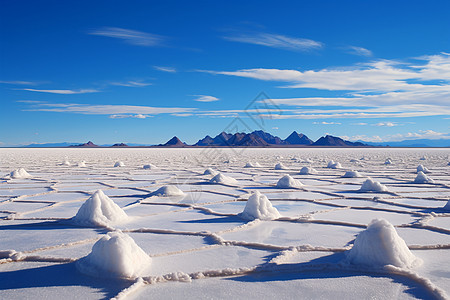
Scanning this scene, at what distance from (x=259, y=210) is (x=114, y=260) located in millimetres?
1448

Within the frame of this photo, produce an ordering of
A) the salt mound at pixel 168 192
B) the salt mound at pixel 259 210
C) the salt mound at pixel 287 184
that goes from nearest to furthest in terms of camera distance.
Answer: the salt mound at pixel 259 210, the salt mound at pixel 168 192, the salt mound at pixel 287 184

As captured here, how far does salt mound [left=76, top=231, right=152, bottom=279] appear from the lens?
66.5 inches

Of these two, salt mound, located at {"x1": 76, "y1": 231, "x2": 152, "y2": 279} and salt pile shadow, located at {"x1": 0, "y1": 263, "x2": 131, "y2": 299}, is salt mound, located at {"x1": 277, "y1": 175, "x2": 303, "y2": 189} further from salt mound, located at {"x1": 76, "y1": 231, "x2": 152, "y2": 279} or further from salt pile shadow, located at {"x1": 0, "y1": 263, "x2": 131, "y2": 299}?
salt pile shadow, located at {"x1": 0, "y1": 263, "x2": 131, "y2": 299}

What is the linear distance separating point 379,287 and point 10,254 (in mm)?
1793

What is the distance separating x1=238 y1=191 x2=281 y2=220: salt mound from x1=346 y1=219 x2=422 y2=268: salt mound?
1.10m

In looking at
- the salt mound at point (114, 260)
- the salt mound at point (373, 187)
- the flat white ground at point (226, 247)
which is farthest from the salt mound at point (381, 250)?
the salt mound at point (373, 187)

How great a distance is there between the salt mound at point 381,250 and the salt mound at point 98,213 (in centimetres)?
169

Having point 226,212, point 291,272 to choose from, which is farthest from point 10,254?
point 226,212

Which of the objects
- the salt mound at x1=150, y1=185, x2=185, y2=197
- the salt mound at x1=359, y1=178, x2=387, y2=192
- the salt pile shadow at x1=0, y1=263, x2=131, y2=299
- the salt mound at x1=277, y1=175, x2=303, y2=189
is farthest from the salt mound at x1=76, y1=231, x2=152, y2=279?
the salt mound at x1=359, y1=178, x2=387, y2=192

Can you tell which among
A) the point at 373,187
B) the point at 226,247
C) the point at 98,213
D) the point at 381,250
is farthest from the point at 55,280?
the point at 373,187

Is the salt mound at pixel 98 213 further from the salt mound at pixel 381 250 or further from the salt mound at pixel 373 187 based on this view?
the salt mound at pixel 373 187

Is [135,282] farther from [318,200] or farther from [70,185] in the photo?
[70,185]

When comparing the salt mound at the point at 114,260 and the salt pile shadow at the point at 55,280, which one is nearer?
the salt pile shadow at the point at 55,280

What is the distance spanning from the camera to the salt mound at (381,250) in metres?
1.81
